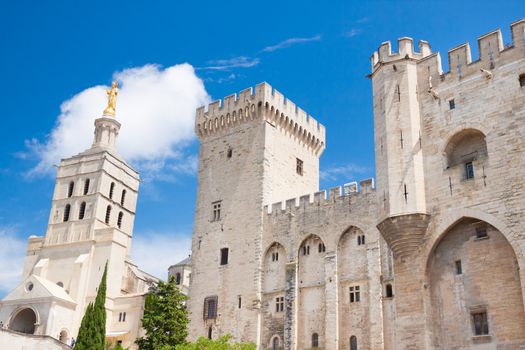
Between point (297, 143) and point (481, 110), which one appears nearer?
point (481, 110)

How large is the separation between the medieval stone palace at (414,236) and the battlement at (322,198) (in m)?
0.08

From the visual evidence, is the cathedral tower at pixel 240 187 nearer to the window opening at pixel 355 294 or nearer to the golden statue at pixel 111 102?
the window opening at pixel 355 294

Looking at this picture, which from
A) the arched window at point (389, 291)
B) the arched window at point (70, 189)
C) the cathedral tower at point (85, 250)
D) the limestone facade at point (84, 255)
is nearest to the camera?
the arched window at point (389, 291)

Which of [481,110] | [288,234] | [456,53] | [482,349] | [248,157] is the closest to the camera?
[482,349]

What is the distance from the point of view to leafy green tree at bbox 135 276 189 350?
1198 inches

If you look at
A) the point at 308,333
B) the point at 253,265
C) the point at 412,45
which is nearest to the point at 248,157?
the point at 253,265

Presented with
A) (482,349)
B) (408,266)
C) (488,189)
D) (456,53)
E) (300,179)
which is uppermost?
(300,179)

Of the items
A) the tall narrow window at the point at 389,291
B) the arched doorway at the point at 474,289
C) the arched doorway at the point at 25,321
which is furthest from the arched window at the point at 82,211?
the arched doorway at the point at 474,289

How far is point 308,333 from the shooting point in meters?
31.0

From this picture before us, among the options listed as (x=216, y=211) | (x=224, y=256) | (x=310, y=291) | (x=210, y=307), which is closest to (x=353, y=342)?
(x=310, y=291)

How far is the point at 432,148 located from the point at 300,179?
19102mm

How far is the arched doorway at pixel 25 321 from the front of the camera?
42.9 metres

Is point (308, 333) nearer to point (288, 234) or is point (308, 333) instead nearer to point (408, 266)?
point (288, 234)

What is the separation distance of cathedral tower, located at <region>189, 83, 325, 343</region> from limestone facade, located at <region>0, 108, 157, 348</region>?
8.55 m
